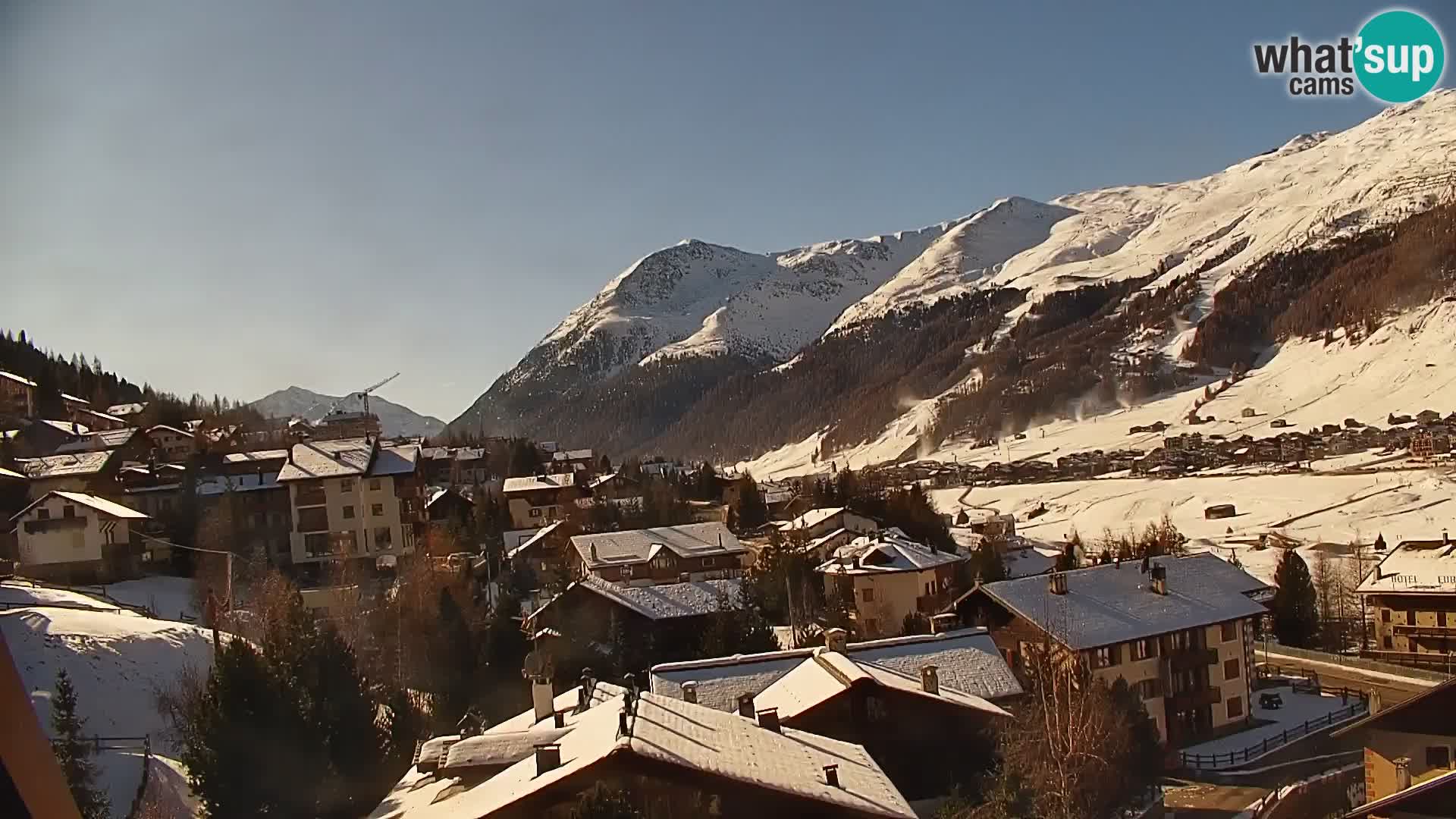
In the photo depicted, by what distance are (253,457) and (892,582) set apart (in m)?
20.5

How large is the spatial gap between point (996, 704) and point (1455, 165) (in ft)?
545

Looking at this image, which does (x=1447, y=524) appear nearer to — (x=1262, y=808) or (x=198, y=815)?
(x=1262, y=808)

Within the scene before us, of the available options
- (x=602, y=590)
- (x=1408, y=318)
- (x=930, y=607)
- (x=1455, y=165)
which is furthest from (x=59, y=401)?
(x=1455, y=165)

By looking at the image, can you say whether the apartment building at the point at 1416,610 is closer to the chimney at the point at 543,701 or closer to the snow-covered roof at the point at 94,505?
the chimney at the point at 543,701

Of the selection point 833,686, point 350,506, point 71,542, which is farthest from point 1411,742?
point 71,542

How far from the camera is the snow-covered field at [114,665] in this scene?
1345 centimetres

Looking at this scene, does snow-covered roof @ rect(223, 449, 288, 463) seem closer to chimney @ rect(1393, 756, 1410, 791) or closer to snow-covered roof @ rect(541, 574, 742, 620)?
snow-covered roof @ rect(541, 574, 742, 620)

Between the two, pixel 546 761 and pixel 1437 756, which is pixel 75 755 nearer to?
pixel 546 761

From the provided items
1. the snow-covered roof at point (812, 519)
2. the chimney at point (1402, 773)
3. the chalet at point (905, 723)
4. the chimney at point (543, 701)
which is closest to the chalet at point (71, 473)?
the snow-covered roof at point (812, 519)

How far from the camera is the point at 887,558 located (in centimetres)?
2816

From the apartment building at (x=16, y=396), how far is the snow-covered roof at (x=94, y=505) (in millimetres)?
11946

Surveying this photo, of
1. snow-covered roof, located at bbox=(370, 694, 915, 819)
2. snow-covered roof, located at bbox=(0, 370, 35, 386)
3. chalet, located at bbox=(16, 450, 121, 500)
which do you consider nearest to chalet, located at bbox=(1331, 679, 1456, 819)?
snow-covered roof, located at bbox=(370, 694, 915, 819)

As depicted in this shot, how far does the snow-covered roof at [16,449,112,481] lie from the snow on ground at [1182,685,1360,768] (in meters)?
27.5

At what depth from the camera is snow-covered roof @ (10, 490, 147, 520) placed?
2612 centimetres
